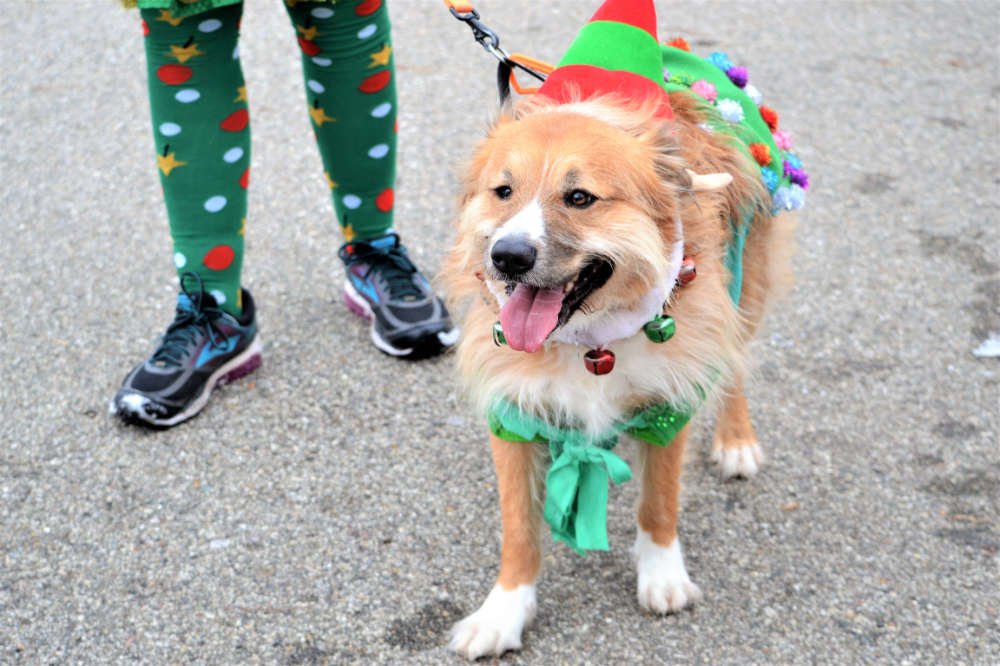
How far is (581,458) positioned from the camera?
2.26m

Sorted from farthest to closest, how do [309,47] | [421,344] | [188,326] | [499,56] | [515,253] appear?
1. [421,344]
2. [188,326]
3. [309,47]
4. [499,56]
5. [515,253]

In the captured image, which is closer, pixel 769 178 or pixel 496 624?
pixel 496 624

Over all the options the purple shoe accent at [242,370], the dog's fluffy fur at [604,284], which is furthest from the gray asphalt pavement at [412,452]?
the dog's fluffy fur at [604,284]

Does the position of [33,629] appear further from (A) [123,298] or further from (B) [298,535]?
(A) [123,298]

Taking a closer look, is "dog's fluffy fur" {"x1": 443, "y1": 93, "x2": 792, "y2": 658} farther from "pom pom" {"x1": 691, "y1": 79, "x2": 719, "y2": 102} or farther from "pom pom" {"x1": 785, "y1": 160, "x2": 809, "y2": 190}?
"pom pom" {"x1": 785, "y1": 160, "x2": 809, "y2": 190}

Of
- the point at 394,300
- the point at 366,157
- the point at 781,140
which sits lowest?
the point at 394,300

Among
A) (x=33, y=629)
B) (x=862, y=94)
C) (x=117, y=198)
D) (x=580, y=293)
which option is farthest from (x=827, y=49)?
(x=33, y=629)

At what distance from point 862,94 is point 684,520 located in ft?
10.8

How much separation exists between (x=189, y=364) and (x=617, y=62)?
1564 mm

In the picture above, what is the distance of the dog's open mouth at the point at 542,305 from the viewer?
1.94 m

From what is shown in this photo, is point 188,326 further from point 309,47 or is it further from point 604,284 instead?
point 604,284

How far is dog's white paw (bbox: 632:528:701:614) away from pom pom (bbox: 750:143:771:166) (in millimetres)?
900

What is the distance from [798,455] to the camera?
9.57ft

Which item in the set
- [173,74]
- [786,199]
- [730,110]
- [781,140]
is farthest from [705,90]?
[173,74]
